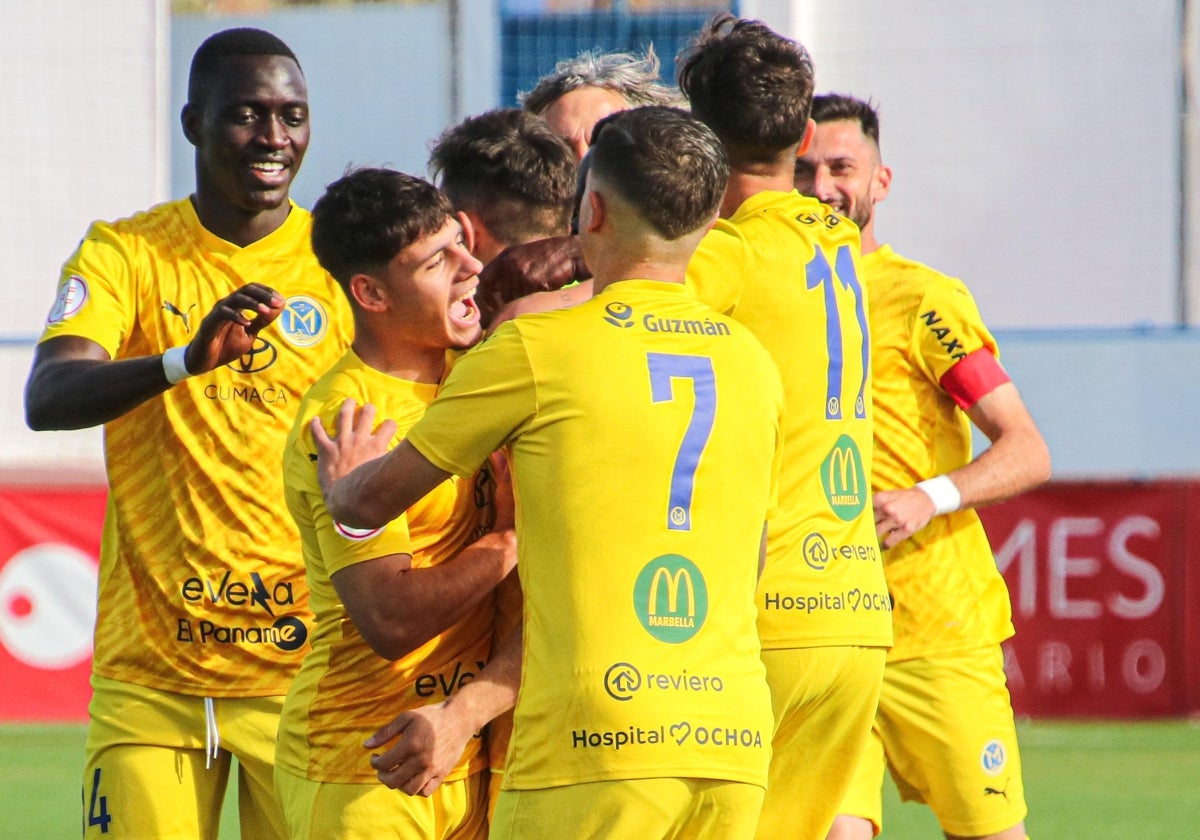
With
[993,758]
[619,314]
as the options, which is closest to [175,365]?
[619,314]

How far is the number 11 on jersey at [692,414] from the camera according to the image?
3014 mm

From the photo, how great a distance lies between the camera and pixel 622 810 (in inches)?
116

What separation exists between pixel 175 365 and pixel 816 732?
65.1 inches

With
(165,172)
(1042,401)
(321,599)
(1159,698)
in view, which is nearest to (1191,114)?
(1042,401)

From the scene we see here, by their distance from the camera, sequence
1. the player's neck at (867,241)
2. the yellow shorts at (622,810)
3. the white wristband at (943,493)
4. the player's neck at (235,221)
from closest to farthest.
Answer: the yellow shorts at (622,810), the player's neck at (235,221), the white wristband at (943,493), the player's neck at (867,241)

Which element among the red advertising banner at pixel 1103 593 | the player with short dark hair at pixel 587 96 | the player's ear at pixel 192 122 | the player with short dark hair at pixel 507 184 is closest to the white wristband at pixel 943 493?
the player with short dark hair at pixel 587 96

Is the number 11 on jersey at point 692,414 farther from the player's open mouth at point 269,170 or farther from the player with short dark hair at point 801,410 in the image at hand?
the player's open mouth at point 269,170

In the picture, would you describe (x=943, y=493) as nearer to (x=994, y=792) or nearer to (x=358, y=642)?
(x=994, y=792)

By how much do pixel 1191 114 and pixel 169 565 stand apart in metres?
14.0

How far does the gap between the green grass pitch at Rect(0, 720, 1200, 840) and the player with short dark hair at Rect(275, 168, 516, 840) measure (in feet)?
17.3

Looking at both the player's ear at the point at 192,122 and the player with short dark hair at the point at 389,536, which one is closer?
the player with short dark hair at the point at 389,536

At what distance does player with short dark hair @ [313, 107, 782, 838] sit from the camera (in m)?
2.96

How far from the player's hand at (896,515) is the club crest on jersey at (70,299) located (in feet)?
6.87

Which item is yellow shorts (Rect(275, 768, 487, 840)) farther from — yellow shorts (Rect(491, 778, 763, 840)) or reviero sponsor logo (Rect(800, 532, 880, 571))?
reviero sponsor logo (Rect(800, 532, 880, 571))
